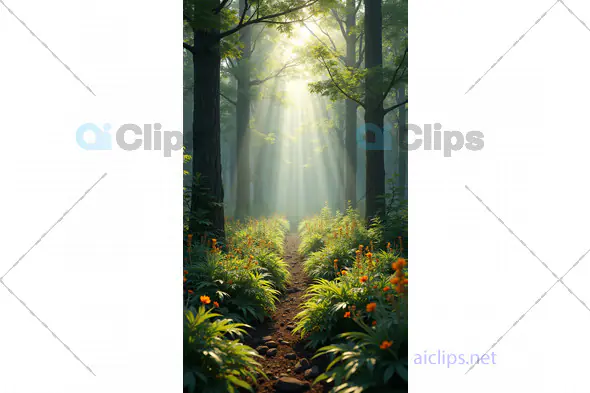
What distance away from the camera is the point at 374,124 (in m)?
7.56

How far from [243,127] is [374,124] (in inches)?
283

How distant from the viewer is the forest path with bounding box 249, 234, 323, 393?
279 centimetres

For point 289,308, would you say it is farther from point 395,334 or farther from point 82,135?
point 82,135

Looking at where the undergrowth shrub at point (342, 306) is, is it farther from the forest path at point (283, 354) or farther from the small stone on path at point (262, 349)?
the small stone on path at point (262, 349)

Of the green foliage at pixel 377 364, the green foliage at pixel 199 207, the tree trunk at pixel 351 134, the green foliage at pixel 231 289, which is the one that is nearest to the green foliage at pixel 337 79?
the green foliage at pixel 199 207

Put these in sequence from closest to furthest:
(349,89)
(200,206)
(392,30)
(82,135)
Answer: (82,135)
(200,206)
(349,89)
(392,30)

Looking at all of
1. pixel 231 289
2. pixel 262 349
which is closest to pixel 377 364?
pixel 262 349

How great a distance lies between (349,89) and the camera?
754cm

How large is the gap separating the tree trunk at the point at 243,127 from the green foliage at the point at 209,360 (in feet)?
34.2

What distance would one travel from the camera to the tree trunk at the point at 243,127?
43.1ft

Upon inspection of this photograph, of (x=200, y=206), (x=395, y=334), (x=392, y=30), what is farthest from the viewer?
(x=392, y=30)

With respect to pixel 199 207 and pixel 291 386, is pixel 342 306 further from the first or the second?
pixel 199 207
